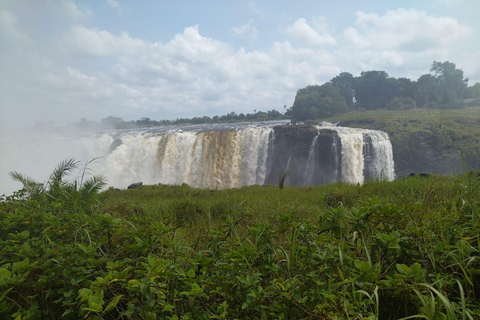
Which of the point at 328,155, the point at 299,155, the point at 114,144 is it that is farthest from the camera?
the point at 114,144

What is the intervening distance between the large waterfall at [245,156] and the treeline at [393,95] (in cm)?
1145

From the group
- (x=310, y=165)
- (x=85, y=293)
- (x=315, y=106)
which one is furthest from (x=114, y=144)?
(x=85, y=293)

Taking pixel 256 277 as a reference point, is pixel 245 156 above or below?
below

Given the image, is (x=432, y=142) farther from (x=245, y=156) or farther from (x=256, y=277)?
(x=256, y=277)

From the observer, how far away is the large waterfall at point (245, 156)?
17578mm

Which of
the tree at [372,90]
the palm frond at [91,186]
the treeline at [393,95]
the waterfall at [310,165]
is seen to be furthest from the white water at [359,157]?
the tree at [372,90]

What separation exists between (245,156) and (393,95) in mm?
21551

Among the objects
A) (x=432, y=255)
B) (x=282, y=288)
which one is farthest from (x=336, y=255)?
(x=432, y=255)

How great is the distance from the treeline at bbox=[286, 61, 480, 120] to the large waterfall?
1145cm

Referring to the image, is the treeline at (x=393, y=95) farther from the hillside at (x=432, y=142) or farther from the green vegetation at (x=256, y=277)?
the green vegetation at (x=256, y=277)

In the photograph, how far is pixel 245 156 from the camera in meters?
19.1

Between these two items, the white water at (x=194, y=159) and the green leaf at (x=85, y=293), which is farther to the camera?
the white water at (x=194, y=159)

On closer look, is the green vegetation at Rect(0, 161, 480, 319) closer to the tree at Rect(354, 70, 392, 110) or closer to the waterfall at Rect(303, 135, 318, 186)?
the waterfall at Rect(303, 135, 318, 186)

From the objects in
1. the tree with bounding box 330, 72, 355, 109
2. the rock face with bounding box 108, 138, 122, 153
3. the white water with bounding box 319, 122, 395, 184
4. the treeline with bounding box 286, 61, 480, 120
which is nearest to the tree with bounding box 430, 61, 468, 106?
the treeline with bounding box 286, 61, 480, 120
